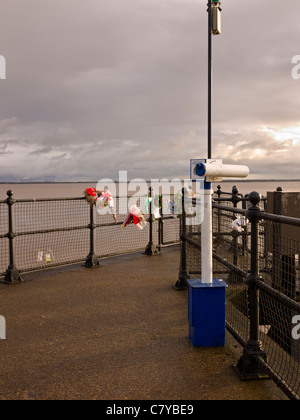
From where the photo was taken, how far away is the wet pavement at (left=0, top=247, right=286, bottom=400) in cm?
367

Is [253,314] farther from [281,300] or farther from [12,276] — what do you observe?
[12,276]

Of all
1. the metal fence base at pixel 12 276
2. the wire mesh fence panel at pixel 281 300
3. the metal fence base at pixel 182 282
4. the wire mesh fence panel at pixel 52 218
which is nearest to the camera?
the wire mesh fence panel at pixel 281 300

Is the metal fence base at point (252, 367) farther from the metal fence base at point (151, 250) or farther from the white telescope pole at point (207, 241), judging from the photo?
the metal fence base at point (151, 250)

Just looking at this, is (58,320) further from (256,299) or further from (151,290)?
(256,299)

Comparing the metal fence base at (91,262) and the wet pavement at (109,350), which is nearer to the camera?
the wet pavement at (109,350)

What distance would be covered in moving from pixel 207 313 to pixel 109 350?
3.77ft

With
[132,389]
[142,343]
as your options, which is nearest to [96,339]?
[142,343]

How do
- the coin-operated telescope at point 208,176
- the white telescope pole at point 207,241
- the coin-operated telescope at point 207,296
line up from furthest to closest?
the white telescope pole at point 207,241 < the coin-operated telescope at point 207,296 < the coin-operated telescope at point 208,176

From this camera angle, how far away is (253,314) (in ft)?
13.0

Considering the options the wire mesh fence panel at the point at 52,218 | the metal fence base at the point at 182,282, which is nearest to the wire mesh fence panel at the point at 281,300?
the metal fence base at the point at 182,282

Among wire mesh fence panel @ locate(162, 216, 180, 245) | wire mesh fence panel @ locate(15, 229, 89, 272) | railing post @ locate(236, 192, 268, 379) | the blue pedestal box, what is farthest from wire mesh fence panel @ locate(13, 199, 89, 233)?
railing post @ locate(236, 192, 268, 379)

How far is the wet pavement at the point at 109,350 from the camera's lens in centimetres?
367

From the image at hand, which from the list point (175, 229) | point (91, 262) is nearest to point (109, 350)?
point (91, 262)

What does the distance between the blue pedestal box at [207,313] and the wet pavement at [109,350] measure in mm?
133
